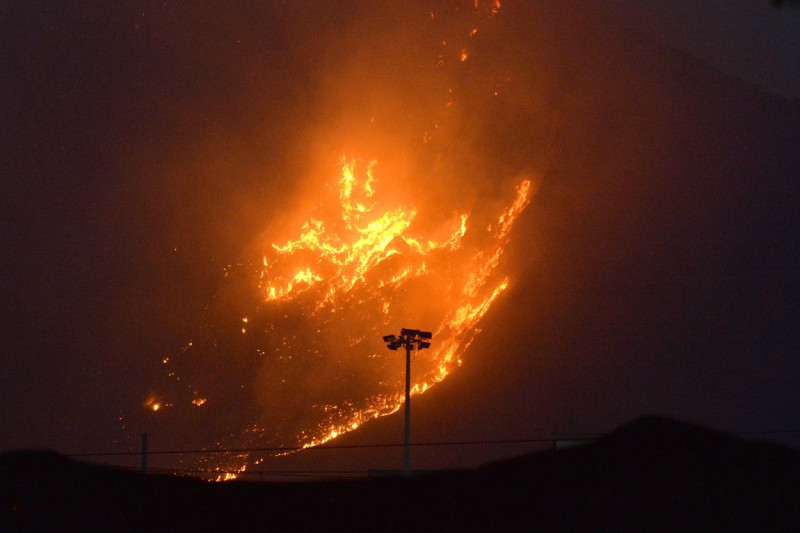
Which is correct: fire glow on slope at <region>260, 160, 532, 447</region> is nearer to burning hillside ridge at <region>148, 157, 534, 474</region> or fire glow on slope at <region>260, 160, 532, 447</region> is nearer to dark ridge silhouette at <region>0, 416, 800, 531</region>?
burning hillside ridge at <region>148, 157, 534, 474</region>

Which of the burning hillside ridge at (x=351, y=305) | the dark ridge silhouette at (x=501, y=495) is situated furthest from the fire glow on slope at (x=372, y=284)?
the dark ridge silhouette at (x=501, y=495)

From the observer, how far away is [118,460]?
34.3m

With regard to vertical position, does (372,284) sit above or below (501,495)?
above

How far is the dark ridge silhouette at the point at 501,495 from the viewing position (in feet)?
24.0

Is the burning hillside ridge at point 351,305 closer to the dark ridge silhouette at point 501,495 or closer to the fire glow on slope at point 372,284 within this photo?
the fire glow on slope at point 372,284

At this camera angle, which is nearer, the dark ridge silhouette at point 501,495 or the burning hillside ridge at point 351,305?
the dark ridge silhouette at point 501,495

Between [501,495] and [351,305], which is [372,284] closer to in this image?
[351,305]

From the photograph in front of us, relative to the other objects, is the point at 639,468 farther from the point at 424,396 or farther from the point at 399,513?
the point at 424,396

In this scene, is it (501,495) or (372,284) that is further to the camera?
(372,284)

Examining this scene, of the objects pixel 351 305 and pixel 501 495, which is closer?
pixel 501 495

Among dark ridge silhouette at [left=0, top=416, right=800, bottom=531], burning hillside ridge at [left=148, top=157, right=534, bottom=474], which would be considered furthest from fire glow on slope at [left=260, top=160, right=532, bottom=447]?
dark ridge silhouette at [left=0, top=416, right=800, bottom=531]

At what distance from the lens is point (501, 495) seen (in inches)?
306

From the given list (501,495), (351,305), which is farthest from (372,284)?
(501,495)

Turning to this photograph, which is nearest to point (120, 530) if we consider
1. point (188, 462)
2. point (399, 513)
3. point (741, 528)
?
point (399, 513)
